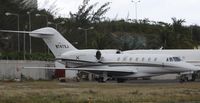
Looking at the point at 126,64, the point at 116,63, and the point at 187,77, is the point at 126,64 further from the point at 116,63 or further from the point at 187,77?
the point at 187,77

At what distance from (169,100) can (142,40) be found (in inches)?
3841

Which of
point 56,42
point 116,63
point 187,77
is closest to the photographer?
point 187,77

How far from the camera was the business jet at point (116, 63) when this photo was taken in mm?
52031

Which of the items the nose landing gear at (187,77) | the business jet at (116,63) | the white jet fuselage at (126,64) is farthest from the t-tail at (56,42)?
the nose landing gear at (187,77)

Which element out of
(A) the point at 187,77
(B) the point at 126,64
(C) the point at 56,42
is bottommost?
(A) the point at 187,77

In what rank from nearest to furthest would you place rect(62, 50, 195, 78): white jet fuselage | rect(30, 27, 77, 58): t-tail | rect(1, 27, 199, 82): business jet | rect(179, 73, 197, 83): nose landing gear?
rect(62, 50, 195, 78): white jet fuselage, rect(1, 27, 199, 82): business jet, rect(179, 73, 197, 83): nose landing gear, rect(30, 27, 77, 58): t-tail

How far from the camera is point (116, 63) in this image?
5494 centimetres

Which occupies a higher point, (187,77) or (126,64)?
(126,64)

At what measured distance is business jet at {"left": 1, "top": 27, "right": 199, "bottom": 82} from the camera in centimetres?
5203

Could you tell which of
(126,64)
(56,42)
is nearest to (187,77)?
(126,64)

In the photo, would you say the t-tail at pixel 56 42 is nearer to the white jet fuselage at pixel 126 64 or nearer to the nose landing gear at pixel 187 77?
the white jet fuselage at pixel 126 64

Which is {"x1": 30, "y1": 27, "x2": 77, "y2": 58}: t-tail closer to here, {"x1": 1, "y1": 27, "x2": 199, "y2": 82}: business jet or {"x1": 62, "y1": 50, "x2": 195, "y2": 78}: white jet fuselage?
{"x1": 1, "y1": 27, "x2": 199, "y2": 82}: business jet

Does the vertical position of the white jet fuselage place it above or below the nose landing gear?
above

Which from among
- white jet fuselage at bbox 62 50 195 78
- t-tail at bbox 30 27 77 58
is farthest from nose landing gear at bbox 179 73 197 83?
t-tail at bbox 30 27 77 58
